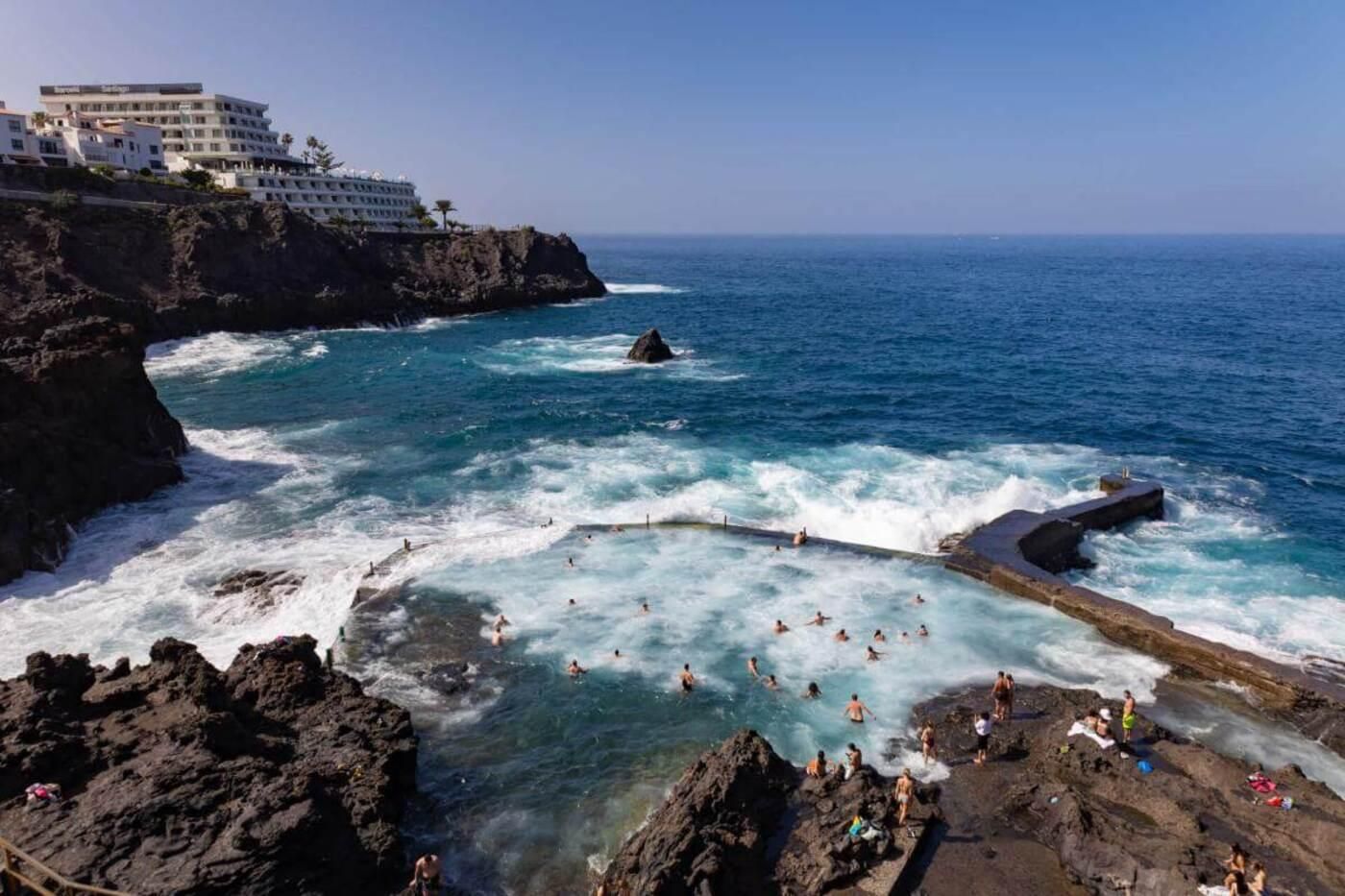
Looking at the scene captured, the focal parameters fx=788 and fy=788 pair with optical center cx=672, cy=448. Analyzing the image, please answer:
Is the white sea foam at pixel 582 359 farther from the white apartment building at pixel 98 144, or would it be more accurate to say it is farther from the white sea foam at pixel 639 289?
the white apartment building at pixel 98 144

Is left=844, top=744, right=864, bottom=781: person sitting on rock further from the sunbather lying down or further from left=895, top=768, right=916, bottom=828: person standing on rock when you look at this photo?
the sunbather lying down

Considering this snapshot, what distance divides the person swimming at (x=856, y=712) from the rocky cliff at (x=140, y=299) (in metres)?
34.1

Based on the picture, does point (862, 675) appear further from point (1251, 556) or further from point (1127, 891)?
point (1251, 556)

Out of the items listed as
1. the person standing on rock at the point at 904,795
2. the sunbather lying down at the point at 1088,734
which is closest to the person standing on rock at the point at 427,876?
the person standing on rock at the point at 904,795

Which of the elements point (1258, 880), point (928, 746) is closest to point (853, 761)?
point (928, 746)

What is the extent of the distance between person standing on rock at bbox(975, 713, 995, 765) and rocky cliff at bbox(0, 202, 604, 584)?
37718 millimetres

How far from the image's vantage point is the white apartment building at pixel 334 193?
133125mm

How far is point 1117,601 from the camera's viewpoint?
99.8ft

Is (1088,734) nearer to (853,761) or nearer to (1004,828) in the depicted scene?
(1004,828)

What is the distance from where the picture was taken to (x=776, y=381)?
73.2m

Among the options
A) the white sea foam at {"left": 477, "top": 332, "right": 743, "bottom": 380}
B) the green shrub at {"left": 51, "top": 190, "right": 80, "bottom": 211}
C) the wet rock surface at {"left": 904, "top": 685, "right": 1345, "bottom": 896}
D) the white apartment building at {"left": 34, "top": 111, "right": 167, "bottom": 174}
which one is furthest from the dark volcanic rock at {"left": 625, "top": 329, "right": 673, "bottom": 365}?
the white apartment building at {"left": 34, "top": 111, "right": 167, "bottom": 174}

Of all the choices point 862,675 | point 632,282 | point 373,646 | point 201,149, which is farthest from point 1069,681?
point 201,149

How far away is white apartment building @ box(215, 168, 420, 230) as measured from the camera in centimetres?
13312

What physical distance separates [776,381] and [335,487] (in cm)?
4148
